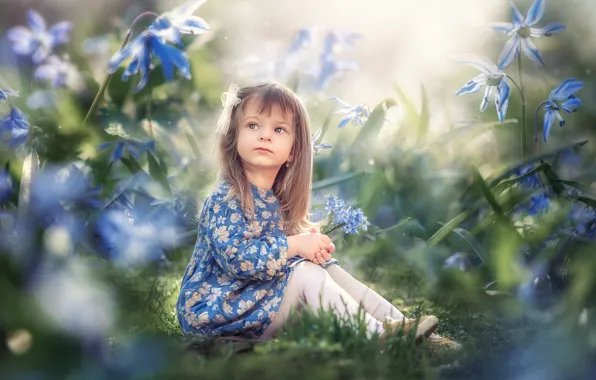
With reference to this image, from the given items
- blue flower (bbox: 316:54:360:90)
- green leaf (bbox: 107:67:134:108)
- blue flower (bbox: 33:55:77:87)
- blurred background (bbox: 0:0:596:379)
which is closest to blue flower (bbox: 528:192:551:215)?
blurred background (bbox: 0:0:596:379)

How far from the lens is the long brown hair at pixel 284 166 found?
Result: 1.48 m

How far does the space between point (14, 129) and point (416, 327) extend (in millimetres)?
1042

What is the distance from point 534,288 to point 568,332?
0.87 m

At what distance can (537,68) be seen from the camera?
8.32 ft

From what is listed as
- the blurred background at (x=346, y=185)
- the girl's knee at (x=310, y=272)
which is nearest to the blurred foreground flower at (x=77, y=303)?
the blurred background at (x=346, y=185)

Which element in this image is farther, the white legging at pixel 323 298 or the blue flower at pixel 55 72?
the blue flower at pixel 55 72

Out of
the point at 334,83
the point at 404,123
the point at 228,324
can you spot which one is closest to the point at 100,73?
the point at 334,83

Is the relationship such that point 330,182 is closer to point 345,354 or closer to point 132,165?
point 132,165

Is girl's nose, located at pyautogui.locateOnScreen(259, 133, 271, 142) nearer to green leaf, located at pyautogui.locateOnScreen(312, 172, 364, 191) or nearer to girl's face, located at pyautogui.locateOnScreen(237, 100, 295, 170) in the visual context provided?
girl's face, located at pyautogui.locateOnScreen(237, 100, 295, 170)

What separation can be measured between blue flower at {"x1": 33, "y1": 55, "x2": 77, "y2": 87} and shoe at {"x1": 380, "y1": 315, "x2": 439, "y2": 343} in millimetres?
1429

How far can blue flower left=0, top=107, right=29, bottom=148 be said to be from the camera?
67.7 inches

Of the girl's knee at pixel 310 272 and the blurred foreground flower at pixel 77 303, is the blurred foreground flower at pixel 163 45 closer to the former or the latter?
the girl's knee at pixel 310 272

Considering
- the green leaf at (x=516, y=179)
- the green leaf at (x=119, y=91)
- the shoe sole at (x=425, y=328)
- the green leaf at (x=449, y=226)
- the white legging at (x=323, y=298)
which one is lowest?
the shoe sole at (x=425, y=328)

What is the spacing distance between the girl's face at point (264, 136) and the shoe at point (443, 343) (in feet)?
1.48
